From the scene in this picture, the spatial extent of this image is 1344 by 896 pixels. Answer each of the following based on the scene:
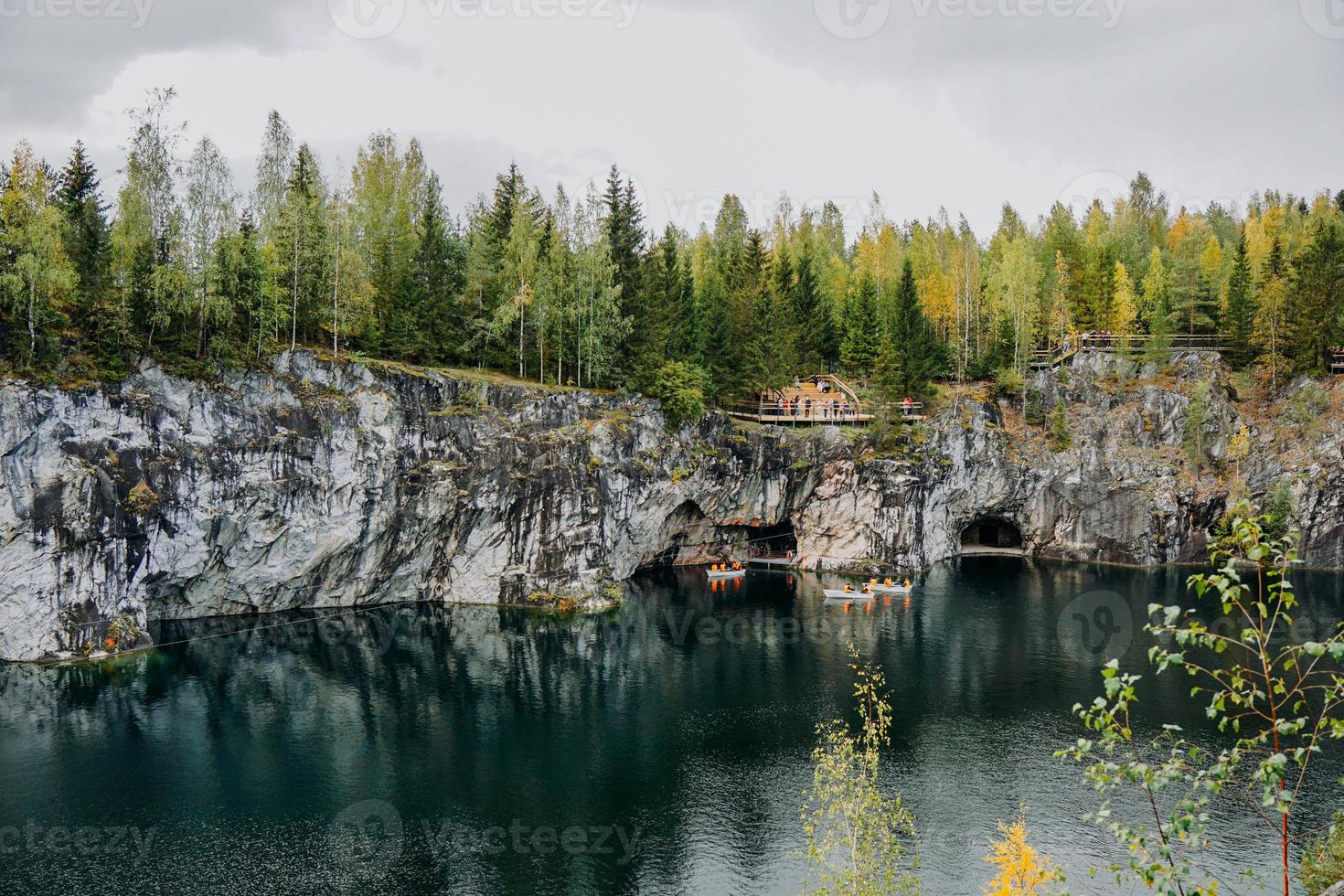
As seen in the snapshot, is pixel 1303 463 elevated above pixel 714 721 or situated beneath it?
elevated above

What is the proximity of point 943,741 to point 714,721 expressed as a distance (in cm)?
981

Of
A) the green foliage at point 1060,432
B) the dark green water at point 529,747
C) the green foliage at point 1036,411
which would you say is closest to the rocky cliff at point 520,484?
the green foliage at point 1060,432

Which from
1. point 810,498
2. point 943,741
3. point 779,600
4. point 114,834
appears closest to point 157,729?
point 114,834

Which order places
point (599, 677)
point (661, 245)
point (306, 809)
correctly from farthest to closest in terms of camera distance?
point (661, 245)
point (599, 677)
point (306, 809)

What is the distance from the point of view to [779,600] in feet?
209

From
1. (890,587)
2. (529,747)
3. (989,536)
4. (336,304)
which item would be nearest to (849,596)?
(890,587)

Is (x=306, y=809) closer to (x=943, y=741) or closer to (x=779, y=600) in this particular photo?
(x=943, y=741)

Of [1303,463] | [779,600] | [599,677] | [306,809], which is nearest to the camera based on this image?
[306,809]

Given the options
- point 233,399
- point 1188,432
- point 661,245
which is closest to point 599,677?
point 233,399

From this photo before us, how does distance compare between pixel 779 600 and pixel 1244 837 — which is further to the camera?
pixel 779 600

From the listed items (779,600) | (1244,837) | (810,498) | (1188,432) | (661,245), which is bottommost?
(1244,837)

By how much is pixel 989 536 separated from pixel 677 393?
3557 cm

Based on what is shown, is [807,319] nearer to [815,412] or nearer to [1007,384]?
[815,412]

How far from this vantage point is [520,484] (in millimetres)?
60438
